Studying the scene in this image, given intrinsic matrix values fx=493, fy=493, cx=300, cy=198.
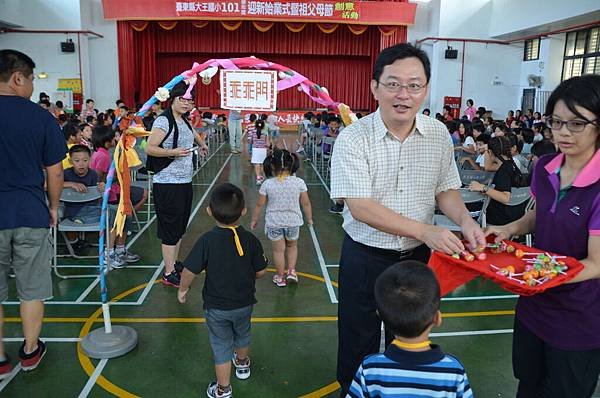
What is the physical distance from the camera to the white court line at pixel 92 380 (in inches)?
114

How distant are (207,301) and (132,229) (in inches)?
152

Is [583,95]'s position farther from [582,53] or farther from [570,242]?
[582,53]

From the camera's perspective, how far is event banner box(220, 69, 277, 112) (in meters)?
4.02

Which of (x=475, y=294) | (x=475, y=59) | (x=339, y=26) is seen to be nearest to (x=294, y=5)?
(x=339, y=26)

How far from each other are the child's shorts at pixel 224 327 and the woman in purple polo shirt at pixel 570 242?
1.49 meters

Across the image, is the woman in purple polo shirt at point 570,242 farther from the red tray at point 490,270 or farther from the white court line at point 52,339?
the white court line at point 52,339

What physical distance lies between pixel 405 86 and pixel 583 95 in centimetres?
60

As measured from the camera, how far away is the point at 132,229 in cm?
625

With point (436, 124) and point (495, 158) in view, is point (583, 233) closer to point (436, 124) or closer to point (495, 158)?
point (436, 124)

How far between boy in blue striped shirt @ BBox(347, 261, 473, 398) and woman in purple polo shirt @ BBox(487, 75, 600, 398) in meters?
0.54

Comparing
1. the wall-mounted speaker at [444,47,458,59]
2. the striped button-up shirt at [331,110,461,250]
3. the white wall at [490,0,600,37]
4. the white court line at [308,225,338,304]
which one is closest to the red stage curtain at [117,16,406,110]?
the wall-mounted speaker at [444,47,458,59]

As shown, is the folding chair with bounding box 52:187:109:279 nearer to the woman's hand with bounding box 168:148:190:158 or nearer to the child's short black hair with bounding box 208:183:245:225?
the woman's hand with bounding box 168:148:190:158

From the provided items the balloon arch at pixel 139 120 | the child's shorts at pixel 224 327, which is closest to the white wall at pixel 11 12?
the balloon arch at pixel 139 120

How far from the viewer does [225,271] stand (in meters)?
2.72
